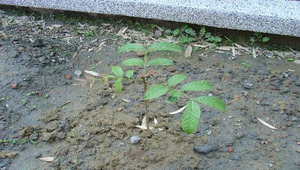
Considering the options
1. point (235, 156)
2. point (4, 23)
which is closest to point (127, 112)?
point (235, 156)

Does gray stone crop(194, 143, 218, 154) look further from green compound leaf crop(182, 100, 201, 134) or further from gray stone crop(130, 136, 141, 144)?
green compound leaf crop(182, 100, 201, 134)

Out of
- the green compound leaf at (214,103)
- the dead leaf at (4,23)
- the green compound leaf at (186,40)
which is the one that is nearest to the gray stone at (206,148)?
the green compound leaf at (214,103)

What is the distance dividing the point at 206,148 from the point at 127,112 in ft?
1.99

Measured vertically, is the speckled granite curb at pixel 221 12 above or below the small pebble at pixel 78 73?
above

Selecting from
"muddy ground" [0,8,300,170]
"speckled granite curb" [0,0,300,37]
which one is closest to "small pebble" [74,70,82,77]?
"muddy ground" [0,8,300,170]

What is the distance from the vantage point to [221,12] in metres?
3.03

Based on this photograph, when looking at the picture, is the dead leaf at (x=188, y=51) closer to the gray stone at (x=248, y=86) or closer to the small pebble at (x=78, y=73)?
the gray stone at (x=248, y=86)

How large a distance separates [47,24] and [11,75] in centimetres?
102

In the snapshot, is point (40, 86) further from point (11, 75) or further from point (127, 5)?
point (127, 5)

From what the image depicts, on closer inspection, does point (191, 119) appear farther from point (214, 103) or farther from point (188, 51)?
point (188, 51)

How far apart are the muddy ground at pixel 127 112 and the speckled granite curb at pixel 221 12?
0.23m

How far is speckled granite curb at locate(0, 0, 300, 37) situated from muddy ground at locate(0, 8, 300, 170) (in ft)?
0.74

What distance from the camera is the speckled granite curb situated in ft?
9.77

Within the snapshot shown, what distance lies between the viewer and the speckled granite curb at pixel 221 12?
298 cm
